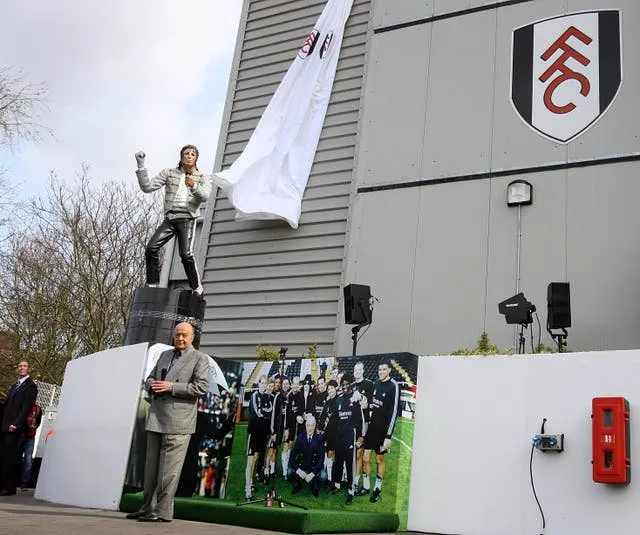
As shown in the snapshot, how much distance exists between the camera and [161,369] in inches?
190

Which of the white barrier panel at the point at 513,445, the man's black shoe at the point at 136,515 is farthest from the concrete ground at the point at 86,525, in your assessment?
the white barrier panel at the point at 513,445

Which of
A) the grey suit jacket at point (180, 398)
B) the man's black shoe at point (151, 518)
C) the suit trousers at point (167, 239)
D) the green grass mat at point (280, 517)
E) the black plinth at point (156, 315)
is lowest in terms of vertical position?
the man's black shoe at point (151, 518)

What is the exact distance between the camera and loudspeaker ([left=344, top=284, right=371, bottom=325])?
23.6 ft

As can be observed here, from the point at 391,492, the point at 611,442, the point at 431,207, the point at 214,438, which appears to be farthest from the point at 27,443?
the point at 611,442

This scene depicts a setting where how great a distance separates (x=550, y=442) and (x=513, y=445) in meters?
0.29

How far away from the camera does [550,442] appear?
4934 millimetres

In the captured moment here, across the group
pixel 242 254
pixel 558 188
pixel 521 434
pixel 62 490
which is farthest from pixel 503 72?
pixel 62 490

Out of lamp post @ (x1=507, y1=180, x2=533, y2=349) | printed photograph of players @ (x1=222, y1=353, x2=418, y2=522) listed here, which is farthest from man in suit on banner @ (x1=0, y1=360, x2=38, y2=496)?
lamp post @ (x1=507, y1=180, x2=533, y2=349)

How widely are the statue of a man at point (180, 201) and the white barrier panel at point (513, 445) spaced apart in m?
2.80

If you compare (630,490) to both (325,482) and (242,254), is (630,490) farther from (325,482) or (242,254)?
(242,254)

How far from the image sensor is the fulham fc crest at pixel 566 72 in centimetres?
775

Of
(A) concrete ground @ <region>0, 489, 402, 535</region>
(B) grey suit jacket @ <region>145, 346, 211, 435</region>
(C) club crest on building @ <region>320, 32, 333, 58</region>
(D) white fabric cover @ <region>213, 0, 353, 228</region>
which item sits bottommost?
(A) concrete ground @ <region>0, 489, 402, 535</region>

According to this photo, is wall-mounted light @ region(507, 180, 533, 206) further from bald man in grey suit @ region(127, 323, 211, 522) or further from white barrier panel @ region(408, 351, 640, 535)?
bald man in grey suit @ region(127, 323, 211, 522)

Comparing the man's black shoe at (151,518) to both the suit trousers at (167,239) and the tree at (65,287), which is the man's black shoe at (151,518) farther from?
the tree at (65,287)
